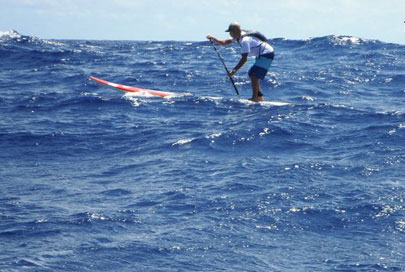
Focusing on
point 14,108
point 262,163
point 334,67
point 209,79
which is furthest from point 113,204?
point 334,67

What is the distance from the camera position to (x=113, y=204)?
34.0 ft

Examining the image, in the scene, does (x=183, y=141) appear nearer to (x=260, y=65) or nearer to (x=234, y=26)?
(x=234, y=26)

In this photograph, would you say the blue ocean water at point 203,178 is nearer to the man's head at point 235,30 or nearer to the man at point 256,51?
the man at point 256,51

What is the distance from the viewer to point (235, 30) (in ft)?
53.7

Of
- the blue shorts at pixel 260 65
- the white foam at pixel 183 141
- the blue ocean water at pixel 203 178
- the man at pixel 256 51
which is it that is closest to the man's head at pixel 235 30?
the man at pixel 256 51

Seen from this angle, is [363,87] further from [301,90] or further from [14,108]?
[14,108]

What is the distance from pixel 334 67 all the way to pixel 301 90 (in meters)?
6.33

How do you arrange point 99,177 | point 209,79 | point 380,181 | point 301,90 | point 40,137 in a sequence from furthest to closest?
point 209,79, point 301,90, point 40,137, point 99,177, point 380,181

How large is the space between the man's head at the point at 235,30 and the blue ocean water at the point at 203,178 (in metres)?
2.15

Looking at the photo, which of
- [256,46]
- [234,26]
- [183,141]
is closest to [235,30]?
[234,26]

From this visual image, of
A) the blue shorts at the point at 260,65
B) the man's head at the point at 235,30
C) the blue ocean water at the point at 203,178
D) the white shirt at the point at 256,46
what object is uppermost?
the man's head at the point at 235,30

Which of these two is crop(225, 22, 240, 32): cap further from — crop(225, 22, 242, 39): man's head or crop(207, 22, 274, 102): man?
crop(207, 22, 274, 102): man

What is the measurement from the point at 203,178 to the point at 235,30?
608cm

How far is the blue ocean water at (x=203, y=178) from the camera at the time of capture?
838 centimetres
